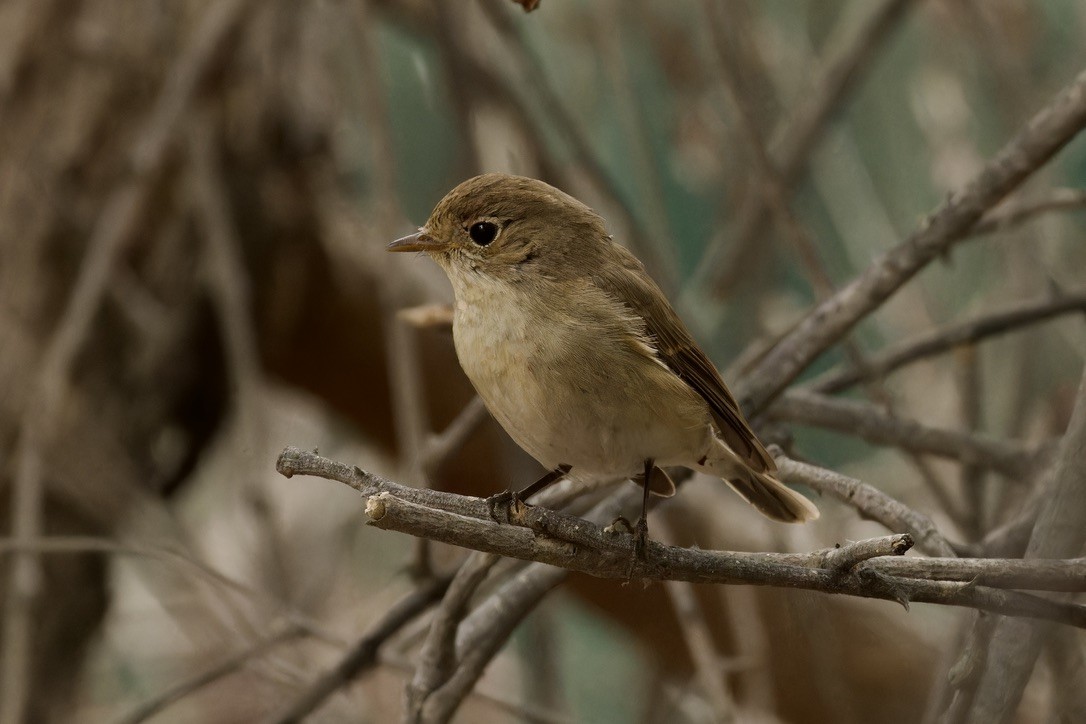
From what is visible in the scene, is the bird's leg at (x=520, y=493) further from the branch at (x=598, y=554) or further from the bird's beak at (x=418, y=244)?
the bird's beak at (x=418, y=244)

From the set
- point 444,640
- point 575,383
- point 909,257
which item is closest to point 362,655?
point 444,640

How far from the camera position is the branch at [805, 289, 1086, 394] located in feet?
10.3

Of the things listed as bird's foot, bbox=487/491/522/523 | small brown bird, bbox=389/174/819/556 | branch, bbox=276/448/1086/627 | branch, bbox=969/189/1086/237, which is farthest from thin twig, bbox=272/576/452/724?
branch, bbox=969/189/1086/237

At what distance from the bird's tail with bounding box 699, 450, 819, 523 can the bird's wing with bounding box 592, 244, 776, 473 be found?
121 millimetres

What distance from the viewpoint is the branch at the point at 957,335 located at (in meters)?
3.15

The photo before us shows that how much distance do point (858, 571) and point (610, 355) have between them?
845 millimetres

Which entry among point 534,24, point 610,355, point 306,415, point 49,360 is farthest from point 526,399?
point 534,24

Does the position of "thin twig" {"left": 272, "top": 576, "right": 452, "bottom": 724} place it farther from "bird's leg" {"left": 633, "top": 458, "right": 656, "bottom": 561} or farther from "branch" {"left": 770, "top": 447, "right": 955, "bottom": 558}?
"branch" {"left": 770, "top": 447, "right": 955, "bottom": 558}

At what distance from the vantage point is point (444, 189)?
14.4 ft

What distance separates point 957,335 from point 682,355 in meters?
0.93

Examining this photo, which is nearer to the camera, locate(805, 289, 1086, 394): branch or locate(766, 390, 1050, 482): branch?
locate(766, 390, 1050, 482): branch

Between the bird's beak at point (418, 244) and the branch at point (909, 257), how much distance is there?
0.74m

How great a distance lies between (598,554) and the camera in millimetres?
1928

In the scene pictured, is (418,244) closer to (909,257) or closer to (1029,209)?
(909,257)
